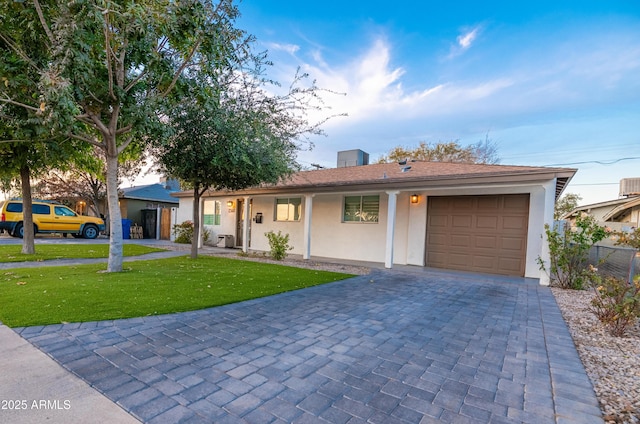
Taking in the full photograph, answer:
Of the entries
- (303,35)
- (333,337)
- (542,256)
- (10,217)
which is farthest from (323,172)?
(10,217)

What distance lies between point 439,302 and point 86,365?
483 cm

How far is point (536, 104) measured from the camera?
12.3 metres

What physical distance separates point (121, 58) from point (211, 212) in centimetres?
979

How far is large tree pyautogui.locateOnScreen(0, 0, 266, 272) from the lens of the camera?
4559 millimetres

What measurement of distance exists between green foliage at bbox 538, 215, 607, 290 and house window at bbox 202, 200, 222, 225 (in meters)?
12.6

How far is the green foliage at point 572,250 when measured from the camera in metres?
6.68

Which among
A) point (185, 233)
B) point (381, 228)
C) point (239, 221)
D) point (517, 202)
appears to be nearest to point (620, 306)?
point (517, 202)

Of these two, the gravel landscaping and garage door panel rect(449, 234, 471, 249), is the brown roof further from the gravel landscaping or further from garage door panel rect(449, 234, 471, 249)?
the gravel landscaping

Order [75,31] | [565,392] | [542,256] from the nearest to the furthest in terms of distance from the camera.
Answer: [565,392], [75,31], [542,256]

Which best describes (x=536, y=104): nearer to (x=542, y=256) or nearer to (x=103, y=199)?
(x=542, y=256)

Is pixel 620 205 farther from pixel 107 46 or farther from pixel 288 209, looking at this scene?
pixel 107 46

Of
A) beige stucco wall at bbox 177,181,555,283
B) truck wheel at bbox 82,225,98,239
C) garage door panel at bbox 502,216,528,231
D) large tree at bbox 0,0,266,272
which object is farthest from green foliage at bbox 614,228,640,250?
truck wheel at bbox 82,225,98,239

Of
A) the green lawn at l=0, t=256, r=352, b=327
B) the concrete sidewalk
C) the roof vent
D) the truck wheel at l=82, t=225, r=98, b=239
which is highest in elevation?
the roof vent

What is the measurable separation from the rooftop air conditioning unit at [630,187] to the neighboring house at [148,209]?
25168 millimetres
